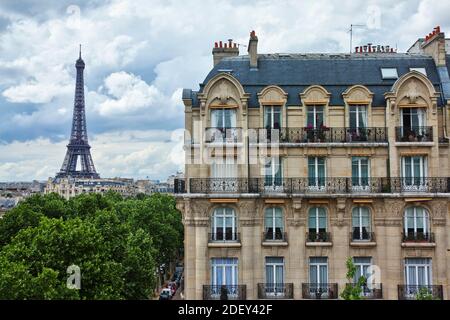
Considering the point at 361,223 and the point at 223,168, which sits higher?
the point at 223,168

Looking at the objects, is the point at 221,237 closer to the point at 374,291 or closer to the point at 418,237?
the point at 374,291

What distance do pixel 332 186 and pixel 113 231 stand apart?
70.8 ft

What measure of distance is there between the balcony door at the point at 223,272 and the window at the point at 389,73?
14.2 m

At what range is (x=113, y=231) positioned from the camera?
44.0m

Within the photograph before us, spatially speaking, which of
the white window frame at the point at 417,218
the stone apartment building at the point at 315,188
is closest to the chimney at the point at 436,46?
the stone apartment building at the point at 315,188

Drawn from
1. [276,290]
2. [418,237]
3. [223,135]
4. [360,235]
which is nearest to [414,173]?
[418,237]

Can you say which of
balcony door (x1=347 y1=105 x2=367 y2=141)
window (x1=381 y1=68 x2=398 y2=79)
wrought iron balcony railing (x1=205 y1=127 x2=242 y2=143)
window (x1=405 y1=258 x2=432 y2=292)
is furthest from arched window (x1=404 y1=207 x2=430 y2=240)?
wrought iron balcony railing (x1=205 y1=127 x2=242 y2=143)

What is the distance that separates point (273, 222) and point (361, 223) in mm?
4976

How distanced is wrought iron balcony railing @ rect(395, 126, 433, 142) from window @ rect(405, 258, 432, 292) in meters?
6.75

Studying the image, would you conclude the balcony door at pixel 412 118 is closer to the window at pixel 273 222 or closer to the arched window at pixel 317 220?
the arched window at pixel 317 220

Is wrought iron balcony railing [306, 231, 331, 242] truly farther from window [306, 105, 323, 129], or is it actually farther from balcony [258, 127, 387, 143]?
window [306, 105, 323, 129]

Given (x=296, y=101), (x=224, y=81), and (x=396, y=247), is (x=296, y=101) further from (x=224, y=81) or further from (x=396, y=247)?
(x=396, y=247)

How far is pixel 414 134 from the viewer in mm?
29859

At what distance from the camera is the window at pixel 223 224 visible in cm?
2962
